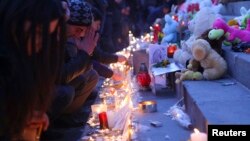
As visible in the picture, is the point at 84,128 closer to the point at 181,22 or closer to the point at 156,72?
the point at 156,72

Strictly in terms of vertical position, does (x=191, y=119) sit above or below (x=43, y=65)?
below

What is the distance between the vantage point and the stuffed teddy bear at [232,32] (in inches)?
A: 169

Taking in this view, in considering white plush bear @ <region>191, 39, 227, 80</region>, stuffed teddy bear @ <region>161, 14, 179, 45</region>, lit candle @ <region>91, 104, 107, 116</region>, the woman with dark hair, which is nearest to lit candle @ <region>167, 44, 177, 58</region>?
stuffed teddy bear @ <region>161, 14, 179, 45</region>

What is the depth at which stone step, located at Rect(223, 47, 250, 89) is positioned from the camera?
372 cm

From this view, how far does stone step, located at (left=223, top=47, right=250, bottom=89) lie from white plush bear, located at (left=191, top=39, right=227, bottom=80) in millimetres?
78

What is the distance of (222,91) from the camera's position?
12.1 feet

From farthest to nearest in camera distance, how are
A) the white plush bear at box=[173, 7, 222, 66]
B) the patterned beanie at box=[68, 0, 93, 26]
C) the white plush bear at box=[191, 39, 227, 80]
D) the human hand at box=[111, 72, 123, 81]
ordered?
1. the human hand at box=[111, 72, 123, 81]
2. the white plush bear at box=[173, 7, 222, 66]
3. the patterned beanie at box=[68, 0, 93, 26]
4. the white plush bear at box=[191, 39, 227, 80]

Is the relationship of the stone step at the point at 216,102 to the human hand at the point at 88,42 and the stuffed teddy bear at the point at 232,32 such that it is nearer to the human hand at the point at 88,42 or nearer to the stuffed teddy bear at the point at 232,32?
the stuffed teddy bear at the point at 232,32

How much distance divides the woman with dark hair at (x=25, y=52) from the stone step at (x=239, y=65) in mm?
2026

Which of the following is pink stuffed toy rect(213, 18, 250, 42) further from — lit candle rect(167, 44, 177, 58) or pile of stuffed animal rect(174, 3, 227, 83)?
lit candle rect(167, 44, 177, 58)

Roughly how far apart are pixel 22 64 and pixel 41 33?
0.50 feet

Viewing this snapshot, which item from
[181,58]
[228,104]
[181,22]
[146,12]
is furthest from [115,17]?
[228,104]

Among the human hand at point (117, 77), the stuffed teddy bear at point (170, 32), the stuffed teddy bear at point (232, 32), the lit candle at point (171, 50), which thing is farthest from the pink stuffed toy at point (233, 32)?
the stuffed teddy bear at point (170, 32)

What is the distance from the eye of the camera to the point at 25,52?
2.00 meters
